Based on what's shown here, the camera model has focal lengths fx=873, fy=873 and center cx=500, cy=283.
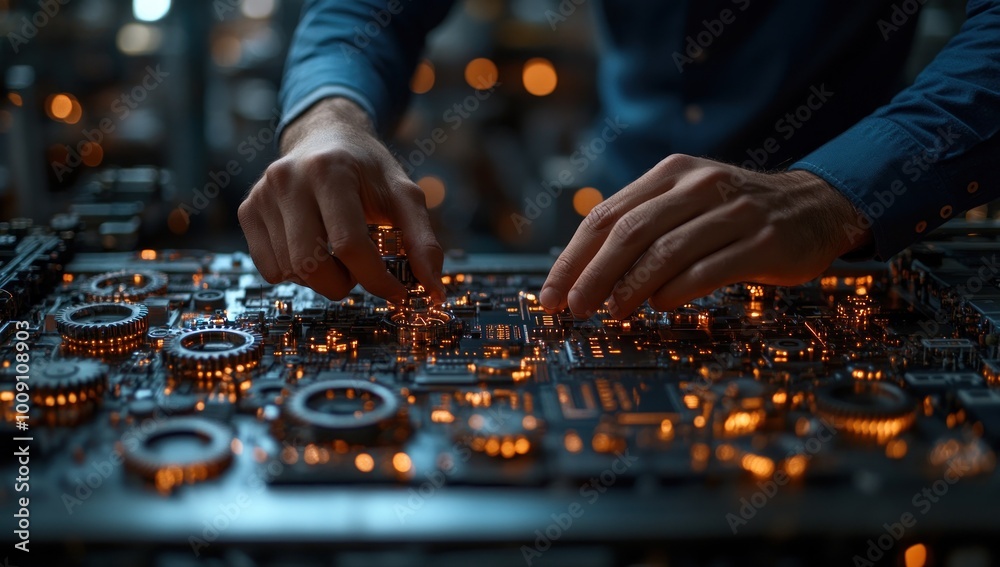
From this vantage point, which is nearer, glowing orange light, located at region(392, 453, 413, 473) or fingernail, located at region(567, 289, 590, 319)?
glowing orange light, located at region(392, 453, 413, 473)

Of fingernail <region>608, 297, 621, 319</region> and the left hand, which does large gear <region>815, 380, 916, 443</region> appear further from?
fingernail <region>608, 297, 621, 319</region>

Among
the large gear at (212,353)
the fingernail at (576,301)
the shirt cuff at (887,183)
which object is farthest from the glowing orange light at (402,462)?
the shirt cuff at (887,183)

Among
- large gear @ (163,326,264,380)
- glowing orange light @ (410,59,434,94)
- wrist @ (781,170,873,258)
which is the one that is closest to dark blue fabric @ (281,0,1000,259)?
wrist @ (781,170,873,258)

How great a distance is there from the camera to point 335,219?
1.96 m

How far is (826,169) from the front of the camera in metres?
2.04

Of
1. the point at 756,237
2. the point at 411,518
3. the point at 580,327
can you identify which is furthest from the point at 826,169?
the point at 411,518

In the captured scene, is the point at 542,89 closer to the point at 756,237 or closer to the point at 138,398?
the point at 756,237

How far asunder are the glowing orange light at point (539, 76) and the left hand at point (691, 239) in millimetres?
4508

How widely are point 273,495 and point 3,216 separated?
407 cm

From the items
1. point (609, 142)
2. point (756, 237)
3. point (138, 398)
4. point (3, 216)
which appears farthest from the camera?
point (3, 216)

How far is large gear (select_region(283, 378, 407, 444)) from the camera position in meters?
1.37

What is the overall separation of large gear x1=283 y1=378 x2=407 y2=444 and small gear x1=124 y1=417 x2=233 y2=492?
0.40ft

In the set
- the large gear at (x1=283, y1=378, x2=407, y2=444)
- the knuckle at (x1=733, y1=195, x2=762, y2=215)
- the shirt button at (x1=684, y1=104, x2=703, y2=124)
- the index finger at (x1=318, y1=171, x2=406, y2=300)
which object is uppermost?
the shirt button at (x1=684, y1=104, x2=703, y2=124)

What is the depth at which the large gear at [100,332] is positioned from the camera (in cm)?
177
